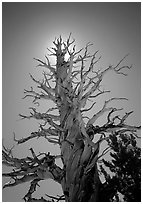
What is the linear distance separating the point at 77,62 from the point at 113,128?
2776mm

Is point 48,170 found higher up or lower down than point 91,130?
lower down

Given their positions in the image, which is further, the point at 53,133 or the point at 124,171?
the point at 53,133

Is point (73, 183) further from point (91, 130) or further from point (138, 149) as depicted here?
point (138, 149)

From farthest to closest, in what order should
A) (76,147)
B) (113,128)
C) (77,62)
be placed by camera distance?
(77,62) < (113,128) < (76,147)

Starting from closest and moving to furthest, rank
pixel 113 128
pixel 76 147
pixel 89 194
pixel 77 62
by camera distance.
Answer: pixel 89 194 → pixel 76 147 → pixel 113 128 → pixel 77 62

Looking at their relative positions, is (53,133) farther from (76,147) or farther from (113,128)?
(113,128)

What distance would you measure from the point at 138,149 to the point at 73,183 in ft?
7.10

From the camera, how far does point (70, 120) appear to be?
611cm

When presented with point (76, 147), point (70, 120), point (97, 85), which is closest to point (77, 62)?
point (97, 85)

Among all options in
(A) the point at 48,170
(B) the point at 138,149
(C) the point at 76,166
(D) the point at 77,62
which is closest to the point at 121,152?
(B) the point at 138,149

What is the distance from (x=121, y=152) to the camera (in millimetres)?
6297


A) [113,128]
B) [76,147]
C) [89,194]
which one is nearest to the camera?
[89,194]

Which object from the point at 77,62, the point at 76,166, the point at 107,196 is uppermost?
the point at 77,62

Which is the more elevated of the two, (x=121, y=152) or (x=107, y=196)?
(x=121, y=152)
